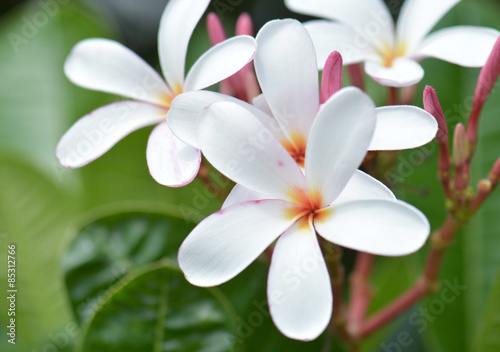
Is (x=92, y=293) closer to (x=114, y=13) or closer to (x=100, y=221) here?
(x=100, y=221)

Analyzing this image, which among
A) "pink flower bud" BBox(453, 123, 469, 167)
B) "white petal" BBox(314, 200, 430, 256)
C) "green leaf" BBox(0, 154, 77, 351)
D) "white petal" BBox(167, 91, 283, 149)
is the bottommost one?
"green leaf" BBox(0, 154, 77, 351)

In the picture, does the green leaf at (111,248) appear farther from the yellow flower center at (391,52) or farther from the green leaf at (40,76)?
the green leaf at (40,76)

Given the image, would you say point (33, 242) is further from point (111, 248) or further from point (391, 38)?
point (391, 38)

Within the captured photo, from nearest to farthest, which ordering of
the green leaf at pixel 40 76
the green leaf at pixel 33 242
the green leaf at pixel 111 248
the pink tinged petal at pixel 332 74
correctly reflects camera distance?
1. the pink tinged petal at pixel 332 74
2. the green leaf at pixel 111 248
3. the green leaf at pixel 33 242
4. the green leaf at pixel 40 76

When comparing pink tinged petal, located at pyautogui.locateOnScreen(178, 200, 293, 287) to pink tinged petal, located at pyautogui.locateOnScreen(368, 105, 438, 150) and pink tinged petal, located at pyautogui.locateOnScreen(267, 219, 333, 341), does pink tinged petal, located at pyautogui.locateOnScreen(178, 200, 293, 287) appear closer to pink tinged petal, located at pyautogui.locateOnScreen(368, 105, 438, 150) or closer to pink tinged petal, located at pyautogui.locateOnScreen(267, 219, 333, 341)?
pink tinged petal, located at pyautogui.locateOnScreen(267, 219, 333, 341)

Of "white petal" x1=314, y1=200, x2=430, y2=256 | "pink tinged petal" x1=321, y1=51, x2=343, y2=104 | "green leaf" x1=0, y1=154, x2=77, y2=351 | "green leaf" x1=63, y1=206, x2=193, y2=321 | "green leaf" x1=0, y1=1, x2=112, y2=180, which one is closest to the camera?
"white petal" x1=314, y1=200, x2=430, y2=256

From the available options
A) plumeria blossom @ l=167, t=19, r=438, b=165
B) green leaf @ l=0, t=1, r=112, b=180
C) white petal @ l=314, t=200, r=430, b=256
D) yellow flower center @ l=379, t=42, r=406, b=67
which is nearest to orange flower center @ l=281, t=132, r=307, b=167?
plumeria blossom @ l=167, t=19, r=438, b=165

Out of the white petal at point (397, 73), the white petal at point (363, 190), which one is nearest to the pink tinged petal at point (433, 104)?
the white petal at point (397, 73)
